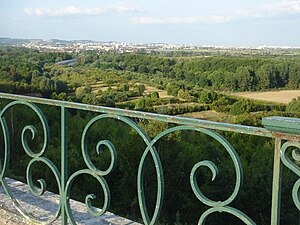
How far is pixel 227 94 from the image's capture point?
38219mm

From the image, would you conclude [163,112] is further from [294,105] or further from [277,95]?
[277,95]

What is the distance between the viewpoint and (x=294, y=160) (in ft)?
4.15

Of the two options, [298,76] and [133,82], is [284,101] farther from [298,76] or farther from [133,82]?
[133,82]

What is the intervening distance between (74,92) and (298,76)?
60.5 ft

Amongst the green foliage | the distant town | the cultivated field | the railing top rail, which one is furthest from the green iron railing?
the cultivated field

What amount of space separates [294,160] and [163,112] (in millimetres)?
21630

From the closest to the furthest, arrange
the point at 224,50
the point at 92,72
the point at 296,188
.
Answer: the point at 296,188
the point at 92,72
the point at 224,50

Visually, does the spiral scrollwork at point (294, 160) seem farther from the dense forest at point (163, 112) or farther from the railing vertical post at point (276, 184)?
the dense forest at point (163, 112)

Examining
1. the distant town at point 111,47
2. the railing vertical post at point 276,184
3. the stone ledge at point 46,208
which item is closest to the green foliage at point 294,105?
the distant town at point 111,47

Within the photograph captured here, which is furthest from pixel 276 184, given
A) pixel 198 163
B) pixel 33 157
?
pixel 33 157

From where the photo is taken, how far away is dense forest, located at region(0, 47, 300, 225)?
12039 millimetres

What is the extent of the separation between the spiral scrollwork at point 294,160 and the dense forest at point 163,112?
833 millimetres

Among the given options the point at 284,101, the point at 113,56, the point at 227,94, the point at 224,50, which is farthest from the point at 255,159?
the point at 224,50

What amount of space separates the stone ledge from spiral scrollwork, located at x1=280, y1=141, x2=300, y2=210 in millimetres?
1175
